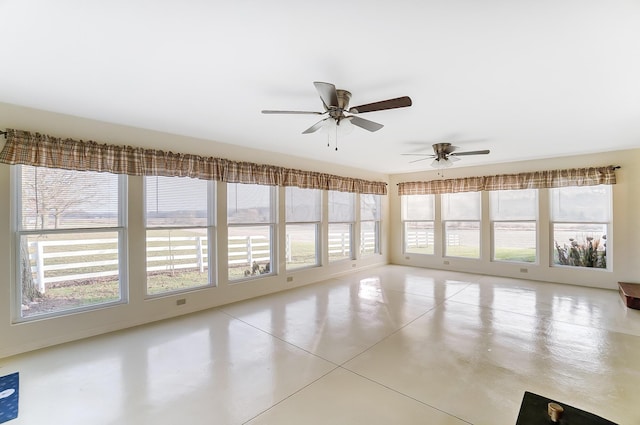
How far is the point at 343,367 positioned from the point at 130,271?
9.66 ft

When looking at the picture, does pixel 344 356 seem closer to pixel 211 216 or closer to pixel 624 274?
pixel 211 216

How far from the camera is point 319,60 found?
208 centimetres

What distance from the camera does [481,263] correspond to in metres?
6.53

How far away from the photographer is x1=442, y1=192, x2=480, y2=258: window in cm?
670

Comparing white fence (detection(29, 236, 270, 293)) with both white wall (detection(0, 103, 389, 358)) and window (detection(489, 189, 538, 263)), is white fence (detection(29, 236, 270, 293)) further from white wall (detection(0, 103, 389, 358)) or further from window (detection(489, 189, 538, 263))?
window (detection(489, 189, 538, 263))

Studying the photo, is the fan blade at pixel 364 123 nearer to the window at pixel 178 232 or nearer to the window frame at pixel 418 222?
the window at pixel 178 232

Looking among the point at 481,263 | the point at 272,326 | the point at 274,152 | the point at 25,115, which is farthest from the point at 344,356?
the point at 481,263

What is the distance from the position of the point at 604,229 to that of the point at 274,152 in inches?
257

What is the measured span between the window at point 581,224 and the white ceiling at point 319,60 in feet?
7.86

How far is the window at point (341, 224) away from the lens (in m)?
6.42

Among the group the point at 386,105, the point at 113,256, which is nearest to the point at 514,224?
the point at 386,105

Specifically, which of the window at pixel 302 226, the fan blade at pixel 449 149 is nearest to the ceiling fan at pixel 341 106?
the fan blade at pixel 449 149

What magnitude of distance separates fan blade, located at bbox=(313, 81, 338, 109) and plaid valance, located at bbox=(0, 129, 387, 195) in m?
2.55

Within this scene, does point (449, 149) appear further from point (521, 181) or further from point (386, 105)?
point (386, 105)
